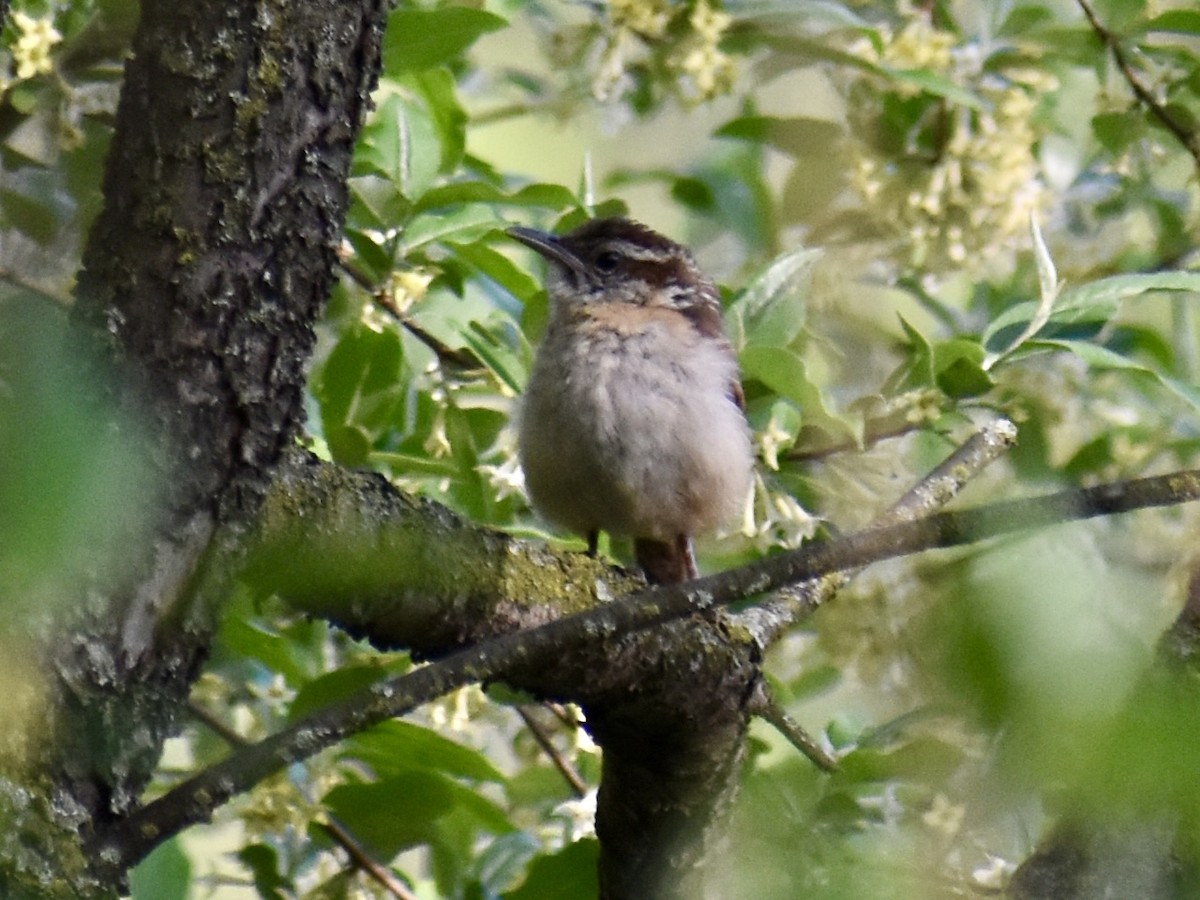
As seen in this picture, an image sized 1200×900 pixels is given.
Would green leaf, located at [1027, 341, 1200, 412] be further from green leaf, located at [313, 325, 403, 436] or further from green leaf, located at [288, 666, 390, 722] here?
green leaf, located at [288, 666, 390, 722]

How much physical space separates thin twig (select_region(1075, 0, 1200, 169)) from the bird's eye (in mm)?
1434

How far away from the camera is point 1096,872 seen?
1515 mm

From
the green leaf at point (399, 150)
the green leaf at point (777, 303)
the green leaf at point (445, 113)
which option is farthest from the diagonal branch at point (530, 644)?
the green leaf at point (445, 113)

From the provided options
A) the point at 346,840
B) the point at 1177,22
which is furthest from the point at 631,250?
the point at 346,840

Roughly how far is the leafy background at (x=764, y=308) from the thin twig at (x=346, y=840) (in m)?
0.02

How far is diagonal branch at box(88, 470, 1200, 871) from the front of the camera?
58.6 inches

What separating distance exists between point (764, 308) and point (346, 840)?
1.56 metres

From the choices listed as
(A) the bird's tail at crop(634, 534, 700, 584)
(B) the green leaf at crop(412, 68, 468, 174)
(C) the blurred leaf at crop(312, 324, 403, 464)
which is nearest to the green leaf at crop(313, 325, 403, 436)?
(C) the blurred leaf at crop(312, 324, 403, 464)

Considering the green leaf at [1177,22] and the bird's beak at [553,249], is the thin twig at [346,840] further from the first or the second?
the green leaf at [1177,22]

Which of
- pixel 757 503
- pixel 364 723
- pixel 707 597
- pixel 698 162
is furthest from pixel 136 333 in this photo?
pixel 698 162

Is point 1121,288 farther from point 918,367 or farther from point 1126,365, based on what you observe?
point 918,367

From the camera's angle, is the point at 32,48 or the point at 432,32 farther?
the point at 432,32

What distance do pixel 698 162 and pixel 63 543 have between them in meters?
4.60

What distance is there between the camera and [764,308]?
3559 mm
